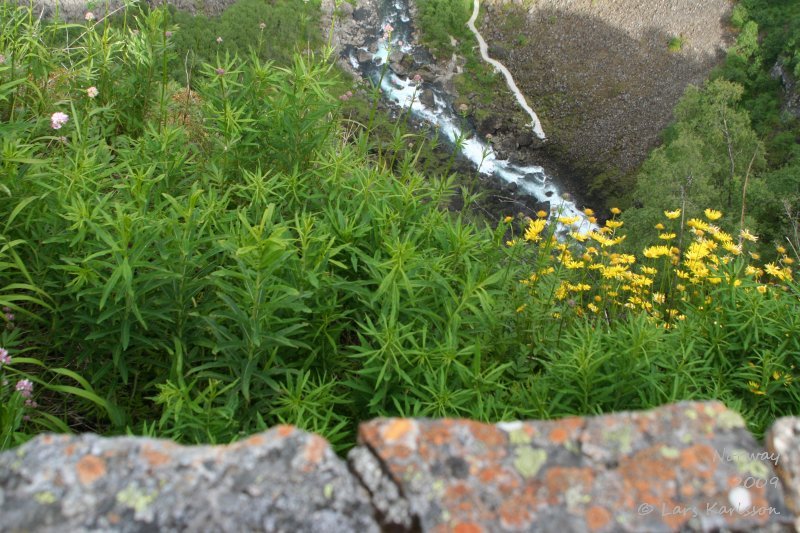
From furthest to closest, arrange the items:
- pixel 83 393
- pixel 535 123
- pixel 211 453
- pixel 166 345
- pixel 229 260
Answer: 1. pixel 535 123
2. pixel 229 260
3. pixel 166 345
4. pixel 83 393
5. pixel 211 453

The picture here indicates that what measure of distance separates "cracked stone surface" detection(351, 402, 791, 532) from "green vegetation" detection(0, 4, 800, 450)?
1.15m

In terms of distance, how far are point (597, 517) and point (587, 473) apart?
87 millimetres

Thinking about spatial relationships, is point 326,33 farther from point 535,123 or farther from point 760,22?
point 760,22

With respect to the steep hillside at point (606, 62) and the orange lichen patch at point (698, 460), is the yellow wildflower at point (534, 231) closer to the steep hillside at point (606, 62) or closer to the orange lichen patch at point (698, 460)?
the orange lichen patch at point (698, 460)

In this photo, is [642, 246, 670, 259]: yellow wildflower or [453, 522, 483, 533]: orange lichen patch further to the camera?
[642, 246, 670, 259]: yellow wildflower

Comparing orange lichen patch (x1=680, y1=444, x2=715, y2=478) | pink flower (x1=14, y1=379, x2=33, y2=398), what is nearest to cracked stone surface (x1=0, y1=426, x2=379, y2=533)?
orange lichen patch (x1=680, y1=444, x2=715, y2=478)

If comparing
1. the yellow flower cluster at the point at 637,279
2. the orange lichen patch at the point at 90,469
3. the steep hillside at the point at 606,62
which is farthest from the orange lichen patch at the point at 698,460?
the steep hillside at the point at 606,62

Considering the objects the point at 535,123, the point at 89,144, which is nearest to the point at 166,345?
the point at 89,144

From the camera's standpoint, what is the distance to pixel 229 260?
9.91 feet

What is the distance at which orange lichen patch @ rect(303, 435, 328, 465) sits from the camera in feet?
3.90

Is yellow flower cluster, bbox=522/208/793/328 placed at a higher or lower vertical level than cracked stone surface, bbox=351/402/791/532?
lower

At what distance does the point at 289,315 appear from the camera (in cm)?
282

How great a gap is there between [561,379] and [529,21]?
45.3m

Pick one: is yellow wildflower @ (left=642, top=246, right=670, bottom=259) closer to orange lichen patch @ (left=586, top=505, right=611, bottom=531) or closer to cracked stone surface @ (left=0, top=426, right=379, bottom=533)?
orange lichen patch @ (left=586, top=505, right=611, bottom=531)
